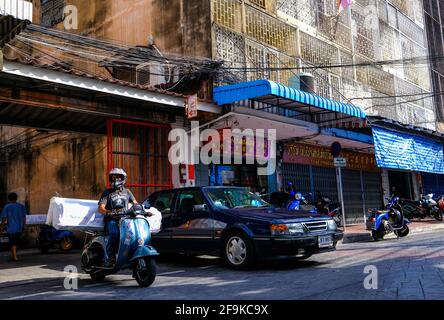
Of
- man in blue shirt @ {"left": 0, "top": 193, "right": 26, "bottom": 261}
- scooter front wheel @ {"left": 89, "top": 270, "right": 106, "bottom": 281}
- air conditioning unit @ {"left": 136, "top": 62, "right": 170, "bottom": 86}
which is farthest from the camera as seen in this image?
→ air conditioning unit @ {"left": 136, "top": 62, "right": 170, "bottom": 86}

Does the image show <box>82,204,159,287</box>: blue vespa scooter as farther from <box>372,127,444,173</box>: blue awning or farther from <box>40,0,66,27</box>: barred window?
<box>40,0,66,27</box>: barred window

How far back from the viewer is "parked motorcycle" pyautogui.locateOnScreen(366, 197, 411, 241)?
12140 millimetres

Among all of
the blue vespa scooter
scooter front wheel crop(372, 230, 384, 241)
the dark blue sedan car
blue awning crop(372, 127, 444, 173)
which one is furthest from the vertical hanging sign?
blue awning crop(372, 127, 444, 173)

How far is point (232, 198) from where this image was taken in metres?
8.54

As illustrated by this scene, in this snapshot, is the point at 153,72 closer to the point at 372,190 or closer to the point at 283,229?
the point at 283,229

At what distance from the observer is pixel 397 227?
1262cm

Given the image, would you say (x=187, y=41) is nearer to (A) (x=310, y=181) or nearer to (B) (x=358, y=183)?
(A) (x=310, y=181)

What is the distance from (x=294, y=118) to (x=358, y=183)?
25.3 ft

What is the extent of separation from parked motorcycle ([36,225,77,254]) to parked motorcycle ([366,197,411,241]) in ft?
27.7

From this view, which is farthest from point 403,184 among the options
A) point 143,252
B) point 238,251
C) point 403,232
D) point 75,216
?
point 143,252

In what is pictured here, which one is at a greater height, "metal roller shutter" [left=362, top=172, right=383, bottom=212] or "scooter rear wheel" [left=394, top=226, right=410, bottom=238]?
"metal roller shutter" [left=362, top=172, right=383, bottom=212]

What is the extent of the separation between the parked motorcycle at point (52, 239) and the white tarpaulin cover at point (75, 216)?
578 cm

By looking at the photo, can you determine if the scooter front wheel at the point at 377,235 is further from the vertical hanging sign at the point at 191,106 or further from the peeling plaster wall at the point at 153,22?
the peeling plaster wall at the point at 153,22

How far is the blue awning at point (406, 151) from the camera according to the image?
57.9 feet
